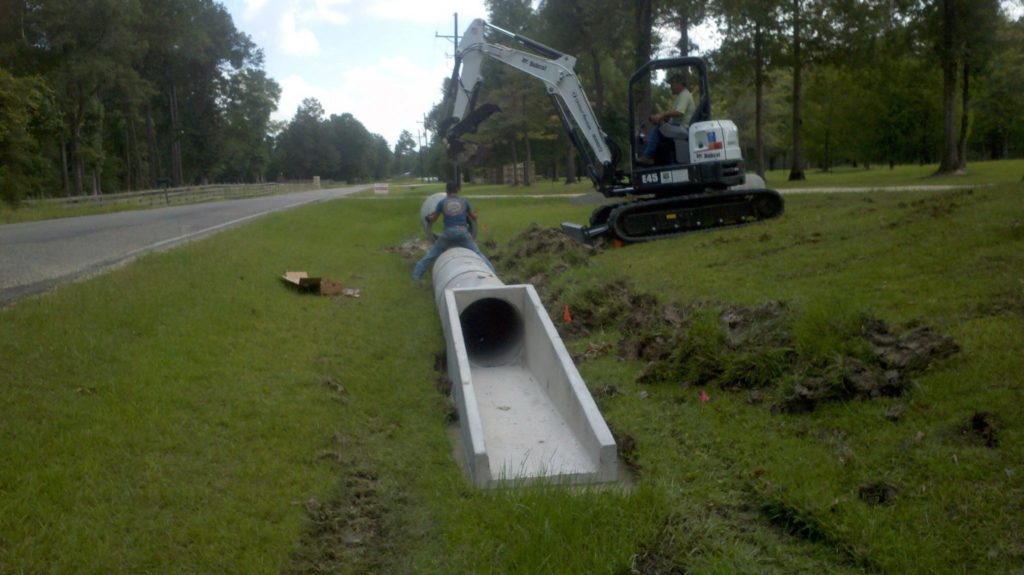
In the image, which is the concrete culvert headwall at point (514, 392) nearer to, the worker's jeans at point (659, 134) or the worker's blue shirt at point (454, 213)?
the worker's blue shirt at point (454, 213)

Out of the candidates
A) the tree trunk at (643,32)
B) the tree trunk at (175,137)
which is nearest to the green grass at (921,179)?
the tree trunk at (643,32)

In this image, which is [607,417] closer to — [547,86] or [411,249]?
[547,86]

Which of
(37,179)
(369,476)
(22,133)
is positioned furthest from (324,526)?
(37,179)

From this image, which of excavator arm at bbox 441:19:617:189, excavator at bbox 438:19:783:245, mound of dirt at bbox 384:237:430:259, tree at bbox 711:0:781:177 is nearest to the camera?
excavator at bbox 438:19:783:245

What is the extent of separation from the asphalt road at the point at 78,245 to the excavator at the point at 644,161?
6.27 m

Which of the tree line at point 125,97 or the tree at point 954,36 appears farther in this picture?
the tree line at point 125,97

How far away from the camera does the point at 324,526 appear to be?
541cm

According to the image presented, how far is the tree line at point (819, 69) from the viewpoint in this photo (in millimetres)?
31172

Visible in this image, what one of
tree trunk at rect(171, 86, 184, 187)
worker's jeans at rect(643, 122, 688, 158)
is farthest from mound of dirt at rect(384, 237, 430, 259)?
tree trunk at rect(171, 86, 184, 187)

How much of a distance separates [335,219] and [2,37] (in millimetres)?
16634

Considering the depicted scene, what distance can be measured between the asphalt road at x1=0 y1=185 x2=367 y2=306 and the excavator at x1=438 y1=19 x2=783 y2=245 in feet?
20.6

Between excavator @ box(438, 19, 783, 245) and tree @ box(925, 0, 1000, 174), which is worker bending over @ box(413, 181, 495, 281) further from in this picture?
tree @ box(925, 0, 1000, 174)

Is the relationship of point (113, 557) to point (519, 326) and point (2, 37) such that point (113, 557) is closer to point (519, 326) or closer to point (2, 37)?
point (519, 326)

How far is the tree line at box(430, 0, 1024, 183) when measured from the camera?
31.2 meters
